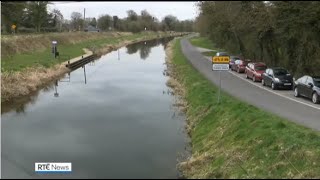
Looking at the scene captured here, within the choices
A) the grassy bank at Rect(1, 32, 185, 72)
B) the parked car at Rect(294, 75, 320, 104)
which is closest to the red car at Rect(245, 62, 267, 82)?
the parked car at Rect(294, 75, 320, 104)

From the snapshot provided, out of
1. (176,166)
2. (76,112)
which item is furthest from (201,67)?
(176,166)

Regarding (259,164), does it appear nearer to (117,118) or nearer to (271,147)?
(271,147)

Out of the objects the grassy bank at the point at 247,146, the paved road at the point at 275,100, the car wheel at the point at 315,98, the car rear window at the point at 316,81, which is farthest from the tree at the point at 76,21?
the grassy bank at the point at 247,146

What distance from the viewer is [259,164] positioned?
44.3 feet

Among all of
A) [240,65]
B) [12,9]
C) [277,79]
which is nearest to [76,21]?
[240,65]

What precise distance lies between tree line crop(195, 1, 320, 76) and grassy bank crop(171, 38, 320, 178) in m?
5.67

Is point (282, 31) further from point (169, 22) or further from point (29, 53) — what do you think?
point (169, 22)

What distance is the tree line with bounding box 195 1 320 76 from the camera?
91.0 ft

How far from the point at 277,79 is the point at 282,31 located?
4.38 m

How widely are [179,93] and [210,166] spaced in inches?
674

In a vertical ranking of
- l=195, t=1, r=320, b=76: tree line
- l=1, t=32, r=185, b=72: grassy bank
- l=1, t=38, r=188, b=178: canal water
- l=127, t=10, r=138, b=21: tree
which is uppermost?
l=127, t=10, r=138, b=21: tree

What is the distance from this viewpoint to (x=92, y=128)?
22.1m

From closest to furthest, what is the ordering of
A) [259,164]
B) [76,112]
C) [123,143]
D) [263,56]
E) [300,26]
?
[259,164] → [123,143] → [76,112] → [300,26] → [263,56]

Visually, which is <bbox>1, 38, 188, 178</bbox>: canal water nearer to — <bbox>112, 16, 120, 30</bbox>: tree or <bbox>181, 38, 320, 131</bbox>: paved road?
<bbox>181, 38, 320, 131</bbox>: paved road
